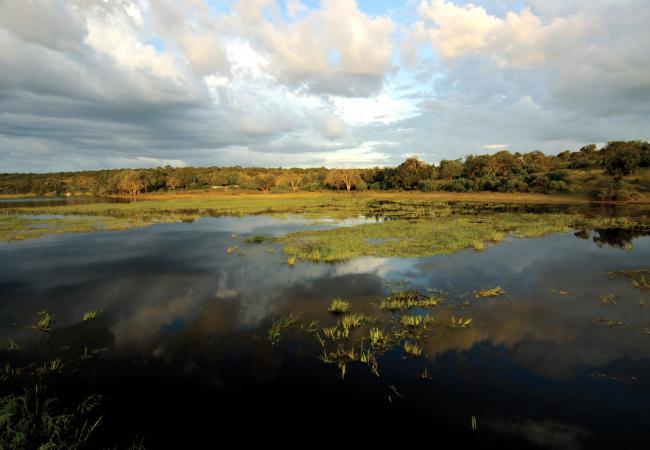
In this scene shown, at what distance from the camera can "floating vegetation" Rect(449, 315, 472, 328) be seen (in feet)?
37.7

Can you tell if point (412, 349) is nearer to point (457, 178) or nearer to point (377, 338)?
point (377, 338)

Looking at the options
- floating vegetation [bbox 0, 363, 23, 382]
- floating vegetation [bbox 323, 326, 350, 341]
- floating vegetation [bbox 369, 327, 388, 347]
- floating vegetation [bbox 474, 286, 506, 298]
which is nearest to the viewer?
floating vegetation [bbox 0, 363, 23, 382]

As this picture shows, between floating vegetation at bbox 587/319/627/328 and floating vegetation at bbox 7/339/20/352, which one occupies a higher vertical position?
floating vegetation at bbox 7/339/20/352

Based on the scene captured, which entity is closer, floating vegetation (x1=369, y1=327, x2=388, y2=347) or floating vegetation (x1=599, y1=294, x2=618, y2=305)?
floating vegetation (x1=369, y1=327, x2=388, y2=347)

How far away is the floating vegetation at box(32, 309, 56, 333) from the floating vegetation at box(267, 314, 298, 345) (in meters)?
7.94

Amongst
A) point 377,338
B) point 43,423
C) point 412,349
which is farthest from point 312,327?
point 43,423

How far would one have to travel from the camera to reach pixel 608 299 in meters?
13.8

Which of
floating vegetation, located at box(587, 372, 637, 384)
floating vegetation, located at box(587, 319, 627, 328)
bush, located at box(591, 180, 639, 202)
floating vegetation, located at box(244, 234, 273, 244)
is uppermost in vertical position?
bush, located at box(591, 180, 639, 202)

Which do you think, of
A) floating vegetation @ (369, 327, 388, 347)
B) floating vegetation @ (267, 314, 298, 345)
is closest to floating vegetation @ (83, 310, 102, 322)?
floating vegetation @ (267, 314, 298, 345)

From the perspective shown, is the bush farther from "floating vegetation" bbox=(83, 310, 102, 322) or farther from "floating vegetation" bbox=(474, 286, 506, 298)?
"floating vegetation" bbox=(83, 310, 102, 322)

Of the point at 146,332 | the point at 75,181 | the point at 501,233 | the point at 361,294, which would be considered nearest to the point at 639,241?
the point at 501,233

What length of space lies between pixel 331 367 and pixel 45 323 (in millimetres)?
10703

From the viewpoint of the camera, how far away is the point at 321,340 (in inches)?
419

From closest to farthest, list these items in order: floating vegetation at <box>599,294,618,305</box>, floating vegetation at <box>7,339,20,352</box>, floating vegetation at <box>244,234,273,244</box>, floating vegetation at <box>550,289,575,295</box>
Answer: floating vegetation at <box>7,339,20,352</box>
floating vegetation at <box>599,294,618,305</box>
floating vegetation at <box>550,289,575,295</box>
floating vegetation at <box>244,234,273,244</box>
